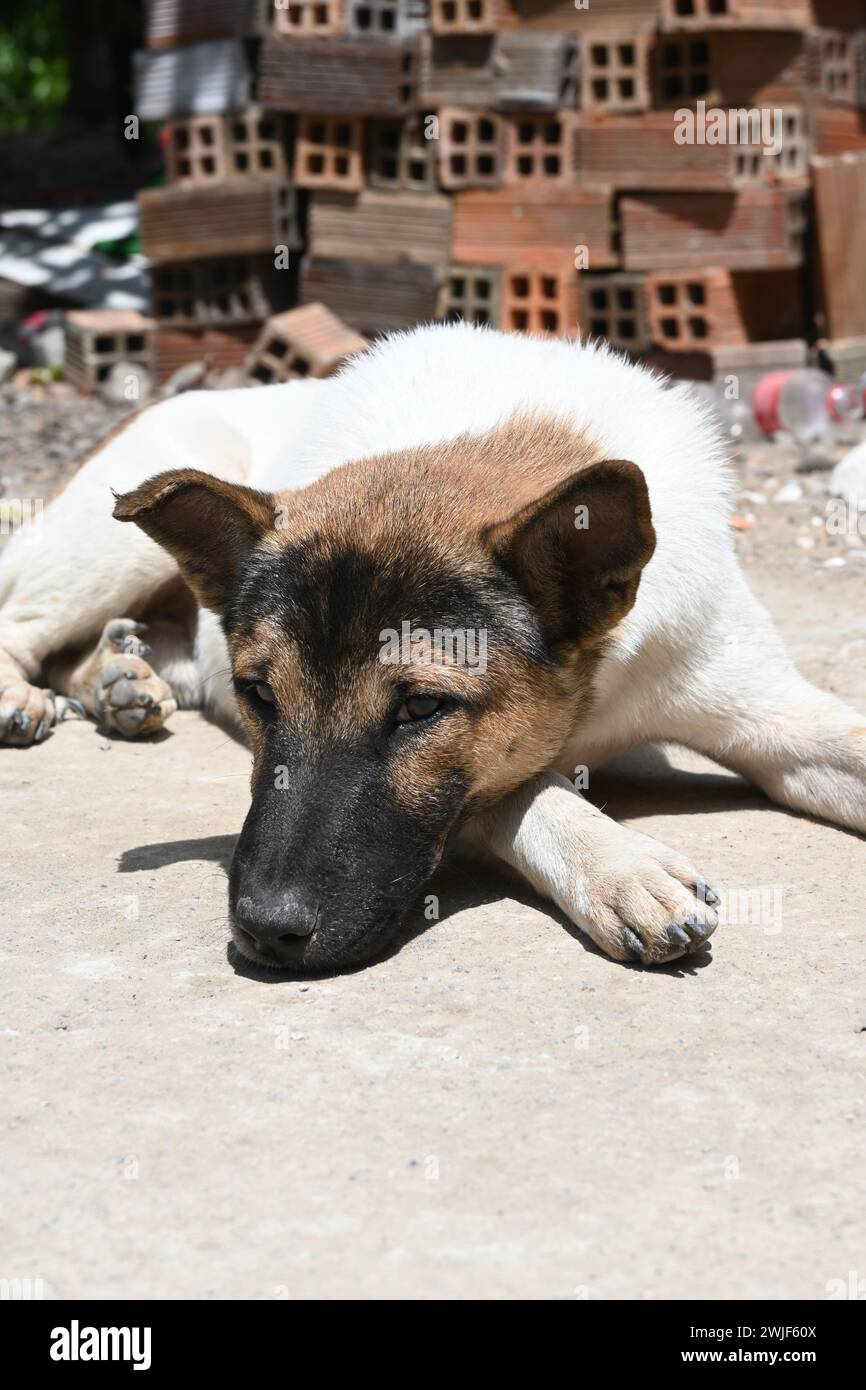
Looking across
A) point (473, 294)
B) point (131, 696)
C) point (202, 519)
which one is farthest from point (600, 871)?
point (473, 294)

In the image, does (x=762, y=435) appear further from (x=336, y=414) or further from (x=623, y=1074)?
(x=623, y=1074)

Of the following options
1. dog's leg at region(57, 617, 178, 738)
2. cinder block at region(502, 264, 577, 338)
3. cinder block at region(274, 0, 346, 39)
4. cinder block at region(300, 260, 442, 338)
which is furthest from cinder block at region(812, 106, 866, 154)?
dog's leg at region(57, 617, 178, 738)

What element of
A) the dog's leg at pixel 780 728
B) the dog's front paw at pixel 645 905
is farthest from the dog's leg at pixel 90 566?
the dog's front paw at pixel 645 905

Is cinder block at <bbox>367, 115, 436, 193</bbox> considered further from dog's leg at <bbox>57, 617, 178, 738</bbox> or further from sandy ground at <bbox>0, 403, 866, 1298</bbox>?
sandy ground at <bbox>0, 403, 866, 1298</bbox>

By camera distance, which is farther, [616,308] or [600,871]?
[616,308]

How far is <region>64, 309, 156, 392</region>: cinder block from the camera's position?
11375mm

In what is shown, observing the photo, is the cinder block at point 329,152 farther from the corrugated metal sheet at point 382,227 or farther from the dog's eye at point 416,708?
the dog's eye at point 416,708

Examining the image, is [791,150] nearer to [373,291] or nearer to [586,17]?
[586,17]

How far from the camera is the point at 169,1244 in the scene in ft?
8.10

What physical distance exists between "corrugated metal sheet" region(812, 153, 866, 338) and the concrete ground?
6635 mm

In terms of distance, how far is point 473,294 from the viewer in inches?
400

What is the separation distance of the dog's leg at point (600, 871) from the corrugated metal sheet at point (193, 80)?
7.89 meters

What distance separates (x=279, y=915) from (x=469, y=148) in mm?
7793

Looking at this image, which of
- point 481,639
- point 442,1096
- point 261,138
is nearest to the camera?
point 442,1096
